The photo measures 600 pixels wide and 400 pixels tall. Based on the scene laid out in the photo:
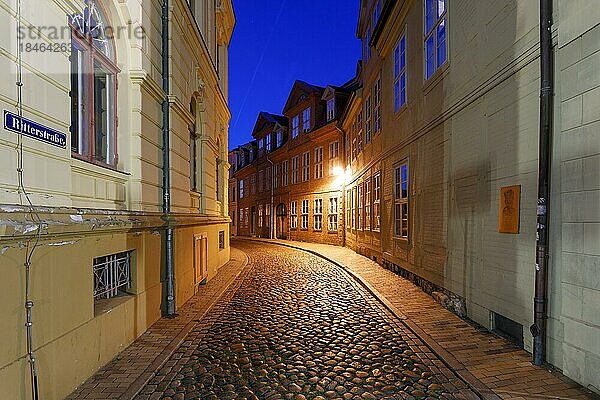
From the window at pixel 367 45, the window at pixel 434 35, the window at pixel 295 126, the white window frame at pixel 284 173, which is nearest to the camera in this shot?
the window at pixel 434 35

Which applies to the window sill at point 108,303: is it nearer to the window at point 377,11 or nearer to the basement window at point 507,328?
the basement window at point 507,328

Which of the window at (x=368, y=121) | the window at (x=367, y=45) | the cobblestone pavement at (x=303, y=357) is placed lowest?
the cobblestone pavement at (x=303, y=357)

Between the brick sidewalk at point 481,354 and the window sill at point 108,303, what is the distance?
3.99 metres

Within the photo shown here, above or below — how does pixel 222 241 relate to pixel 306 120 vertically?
below

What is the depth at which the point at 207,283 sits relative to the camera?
11031 millimetres

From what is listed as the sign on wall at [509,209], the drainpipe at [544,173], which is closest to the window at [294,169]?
the sign on wall at [509,209]

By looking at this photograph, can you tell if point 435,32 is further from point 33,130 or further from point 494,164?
point 33,130

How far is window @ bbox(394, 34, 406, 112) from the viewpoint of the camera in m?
11.4

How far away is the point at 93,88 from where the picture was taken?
212 inches

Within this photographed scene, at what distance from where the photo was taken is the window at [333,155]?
24812 mm

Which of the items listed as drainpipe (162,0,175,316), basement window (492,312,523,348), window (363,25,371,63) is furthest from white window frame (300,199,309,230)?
basement window (492,312,523,348)

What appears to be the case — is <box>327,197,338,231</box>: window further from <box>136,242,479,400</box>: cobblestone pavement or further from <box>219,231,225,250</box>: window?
<box>136,242,479,400</box>: cobblestone pavement

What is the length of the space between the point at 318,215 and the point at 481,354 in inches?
870

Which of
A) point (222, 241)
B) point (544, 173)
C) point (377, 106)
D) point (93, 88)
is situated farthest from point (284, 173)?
point (544, 173)
